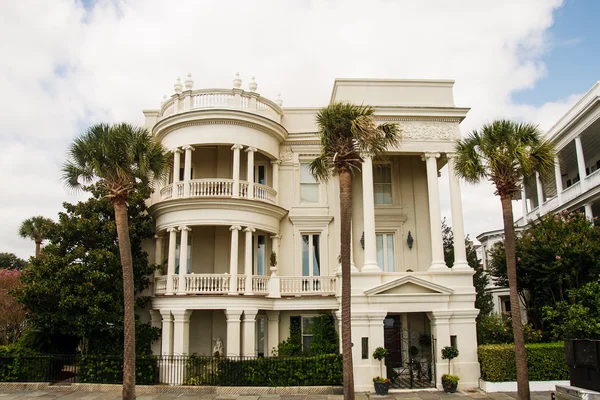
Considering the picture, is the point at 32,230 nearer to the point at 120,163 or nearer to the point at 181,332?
the point at 181,332

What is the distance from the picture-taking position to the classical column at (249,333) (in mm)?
19172

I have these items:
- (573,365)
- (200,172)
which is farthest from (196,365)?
(573,365)

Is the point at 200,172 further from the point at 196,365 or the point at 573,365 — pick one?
the point at 573,365

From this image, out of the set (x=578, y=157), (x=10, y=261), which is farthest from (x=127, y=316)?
(x=10, y=261)

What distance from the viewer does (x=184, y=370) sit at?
18.5 meters

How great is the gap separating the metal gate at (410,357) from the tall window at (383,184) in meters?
5.90

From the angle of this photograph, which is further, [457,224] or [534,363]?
[457,224]

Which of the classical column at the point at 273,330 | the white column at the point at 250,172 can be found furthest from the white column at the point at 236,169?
the classical column at the point at 273,330

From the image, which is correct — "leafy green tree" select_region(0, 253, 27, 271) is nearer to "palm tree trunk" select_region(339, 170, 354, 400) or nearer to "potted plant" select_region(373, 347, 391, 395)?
"potted plant" select_region(373, 347, 391, 395)

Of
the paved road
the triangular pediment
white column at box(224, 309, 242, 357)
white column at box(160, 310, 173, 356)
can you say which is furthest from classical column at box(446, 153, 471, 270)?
white column at box(160, 310, 173, 356)

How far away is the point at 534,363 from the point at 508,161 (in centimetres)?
738

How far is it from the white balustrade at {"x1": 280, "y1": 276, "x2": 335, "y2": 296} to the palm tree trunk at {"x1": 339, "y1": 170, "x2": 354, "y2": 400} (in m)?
6.69

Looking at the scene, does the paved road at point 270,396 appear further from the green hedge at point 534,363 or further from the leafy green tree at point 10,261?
the leafy green tree at point 10,261

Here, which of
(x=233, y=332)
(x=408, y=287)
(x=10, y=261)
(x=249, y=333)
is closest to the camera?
(x=408, y=287)
